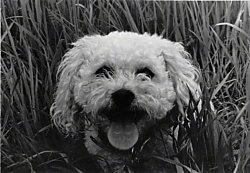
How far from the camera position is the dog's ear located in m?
1.22

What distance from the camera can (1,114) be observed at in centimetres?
129

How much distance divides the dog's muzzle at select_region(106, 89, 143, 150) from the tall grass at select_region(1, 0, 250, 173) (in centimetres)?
14

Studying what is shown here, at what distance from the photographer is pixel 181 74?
1229mm

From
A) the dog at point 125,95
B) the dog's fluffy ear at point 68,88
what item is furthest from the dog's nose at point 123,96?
the dog's fluffy ear at point 68,88

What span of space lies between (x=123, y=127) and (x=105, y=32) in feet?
0.79

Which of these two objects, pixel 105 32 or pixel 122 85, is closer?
pixel 122 85

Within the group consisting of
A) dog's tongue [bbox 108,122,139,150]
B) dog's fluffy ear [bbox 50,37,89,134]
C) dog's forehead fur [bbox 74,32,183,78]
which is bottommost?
dog's tongue [bbox 108,122,139,150]

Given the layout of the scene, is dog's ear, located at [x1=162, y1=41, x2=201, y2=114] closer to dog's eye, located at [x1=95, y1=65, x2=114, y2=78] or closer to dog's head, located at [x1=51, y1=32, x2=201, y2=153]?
dog's head, located at [x1=51, y1=32, x2=201, y2=153]

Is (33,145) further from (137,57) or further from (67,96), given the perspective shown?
(137,57)

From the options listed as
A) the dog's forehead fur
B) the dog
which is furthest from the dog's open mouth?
the dog's forehead fur

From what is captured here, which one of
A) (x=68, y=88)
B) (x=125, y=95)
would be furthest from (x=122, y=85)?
(x=68, y=88)

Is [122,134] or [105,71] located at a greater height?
[105,71]

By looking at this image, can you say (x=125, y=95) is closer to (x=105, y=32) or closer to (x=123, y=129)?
(x=123, y=129)

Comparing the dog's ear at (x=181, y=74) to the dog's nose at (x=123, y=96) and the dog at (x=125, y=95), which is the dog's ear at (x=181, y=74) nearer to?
the dog at (x=125, y=95)
